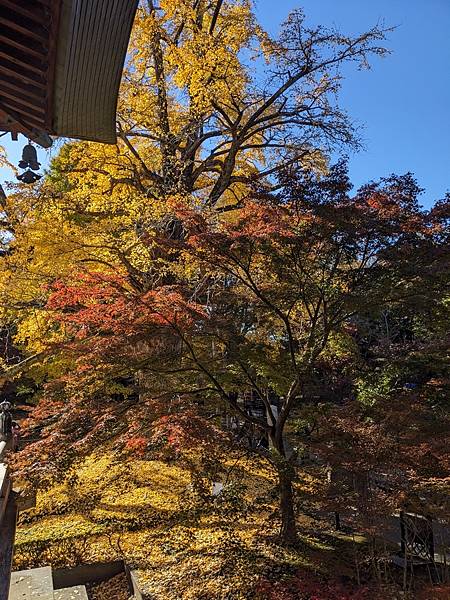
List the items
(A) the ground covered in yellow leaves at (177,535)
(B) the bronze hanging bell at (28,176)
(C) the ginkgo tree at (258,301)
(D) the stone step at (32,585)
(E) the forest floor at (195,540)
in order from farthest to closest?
1. (A) the ground covered in yellow leaves at (177,535)
2. (E) the forest floor at (195,540)
3. (C) the ginkgo tree at (258,301)
4. (D) the stone step at (32,585)
5. (B) the bronze hanging bell at (28,176)

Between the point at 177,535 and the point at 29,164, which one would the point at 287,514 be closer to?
the point at 177,535

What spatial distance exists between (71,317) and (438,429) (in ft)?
15.8

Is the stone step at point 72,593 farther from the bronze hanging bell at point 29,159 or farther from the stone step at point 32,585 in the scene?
the bronze hanging bell at point 29,159

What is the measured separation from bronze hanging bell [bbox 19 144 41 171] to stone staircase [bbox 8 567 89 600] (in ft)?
15.3

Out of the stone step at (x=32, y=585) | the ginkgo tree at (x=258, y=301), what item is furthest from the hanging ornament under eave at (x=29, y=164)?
the stone step at (x=32, y=585)

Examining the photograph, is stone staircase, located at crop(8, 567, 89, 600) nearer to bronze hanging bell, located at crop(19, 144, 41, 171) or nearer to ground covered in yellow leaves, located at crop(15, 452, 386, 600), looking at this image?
ground covered in yellow leaves, located at crop(15, 452, 386, 600)

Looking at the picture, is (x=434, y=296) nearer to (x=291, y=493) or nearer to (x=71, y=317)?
(x=291, y=493)

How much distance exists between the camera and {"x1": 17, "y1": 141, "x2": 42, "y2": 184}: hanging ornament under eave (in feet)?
8.18

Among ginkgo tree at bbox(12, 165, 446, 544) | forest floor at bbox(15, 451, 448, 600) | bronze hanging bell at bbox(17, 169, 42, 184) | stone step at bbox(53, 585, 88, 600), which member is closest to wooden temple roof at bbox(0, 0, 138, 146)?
bronze hanging bell at bbox(17, 169, 42, 184)

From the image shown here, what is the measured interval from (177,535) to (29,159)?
6197 mm

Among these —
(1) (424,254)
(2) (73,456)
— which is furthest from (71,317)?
(1) (424,254)

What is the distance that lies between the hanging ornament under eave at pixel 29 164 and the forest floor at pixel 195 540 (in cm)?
386

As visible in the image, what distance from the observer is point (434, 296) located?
16.8 ft

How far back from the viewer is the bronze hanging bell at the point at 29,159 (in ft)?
8.19
